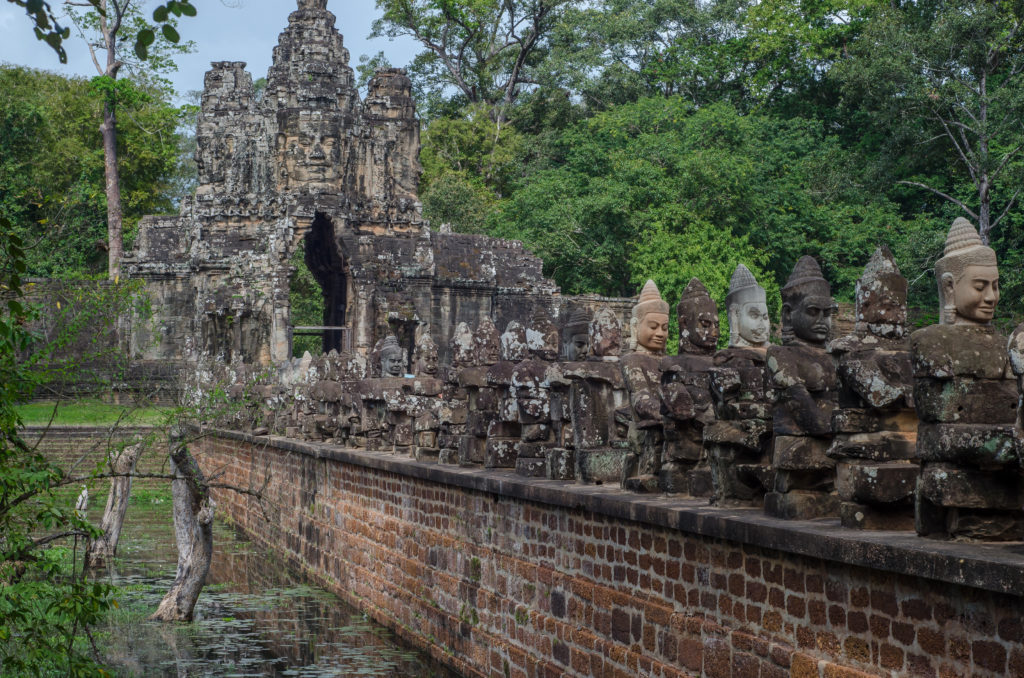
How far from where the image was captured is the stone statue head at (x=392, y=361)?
50.0ft

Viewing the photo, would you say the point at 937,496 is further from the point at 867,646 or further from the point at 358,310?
the point at 358,310

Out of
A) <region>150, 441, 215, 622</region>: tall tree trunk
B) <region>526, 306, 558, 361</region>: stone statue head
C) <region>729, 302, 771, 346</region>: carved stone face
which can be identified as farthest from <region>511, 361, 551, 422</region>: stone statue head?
<region>150, 441, 215, 622</region>: tall tree trunk

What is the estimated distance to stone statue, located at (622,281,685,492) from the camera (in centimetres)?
792

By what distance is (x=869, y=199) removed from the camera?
1372 inches

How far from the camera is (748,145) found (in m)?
36.2

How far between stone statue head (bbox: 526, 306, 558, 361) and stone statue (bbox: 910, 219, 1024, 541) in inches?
208

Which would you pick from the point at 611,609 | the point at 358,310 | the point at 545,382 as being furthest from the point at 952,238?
the point at 358,310

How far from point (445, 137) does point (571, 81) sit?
494 cm

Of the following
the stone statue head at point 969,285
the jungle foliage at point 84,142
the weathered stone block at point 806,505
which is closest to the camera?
the stone statue head at point 969,285

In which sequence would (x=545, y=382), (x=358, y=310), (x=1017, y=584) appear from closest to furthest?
(x=1017, y=584) < (x=545, y=382) < (x=358, y=310)

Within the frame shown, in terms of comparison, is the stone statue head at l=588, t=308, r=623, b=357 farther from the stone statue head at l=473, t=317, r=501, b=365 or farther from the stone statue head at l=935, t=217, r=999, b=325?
the stone statue head at l=935, t=217, r=999, b=325

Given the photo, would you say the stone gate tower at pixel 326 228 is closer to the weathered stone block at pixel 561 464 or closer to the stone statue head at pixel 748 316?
the weathered stone block at pixel 561 464

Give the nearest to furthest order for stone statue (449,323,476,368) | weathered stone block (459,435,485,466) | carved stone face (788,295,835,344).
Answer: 1. carved stone face (788,295,835,344)
2. weathered stone block (459,435,485,466)
3. stone statue (449,323,476,368)

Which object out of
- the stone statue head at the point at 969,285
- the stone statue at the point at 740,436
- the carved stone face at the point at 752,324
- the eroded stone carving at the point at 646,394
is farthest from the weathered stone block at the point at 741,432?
the stone statue head at the point at 969,285
